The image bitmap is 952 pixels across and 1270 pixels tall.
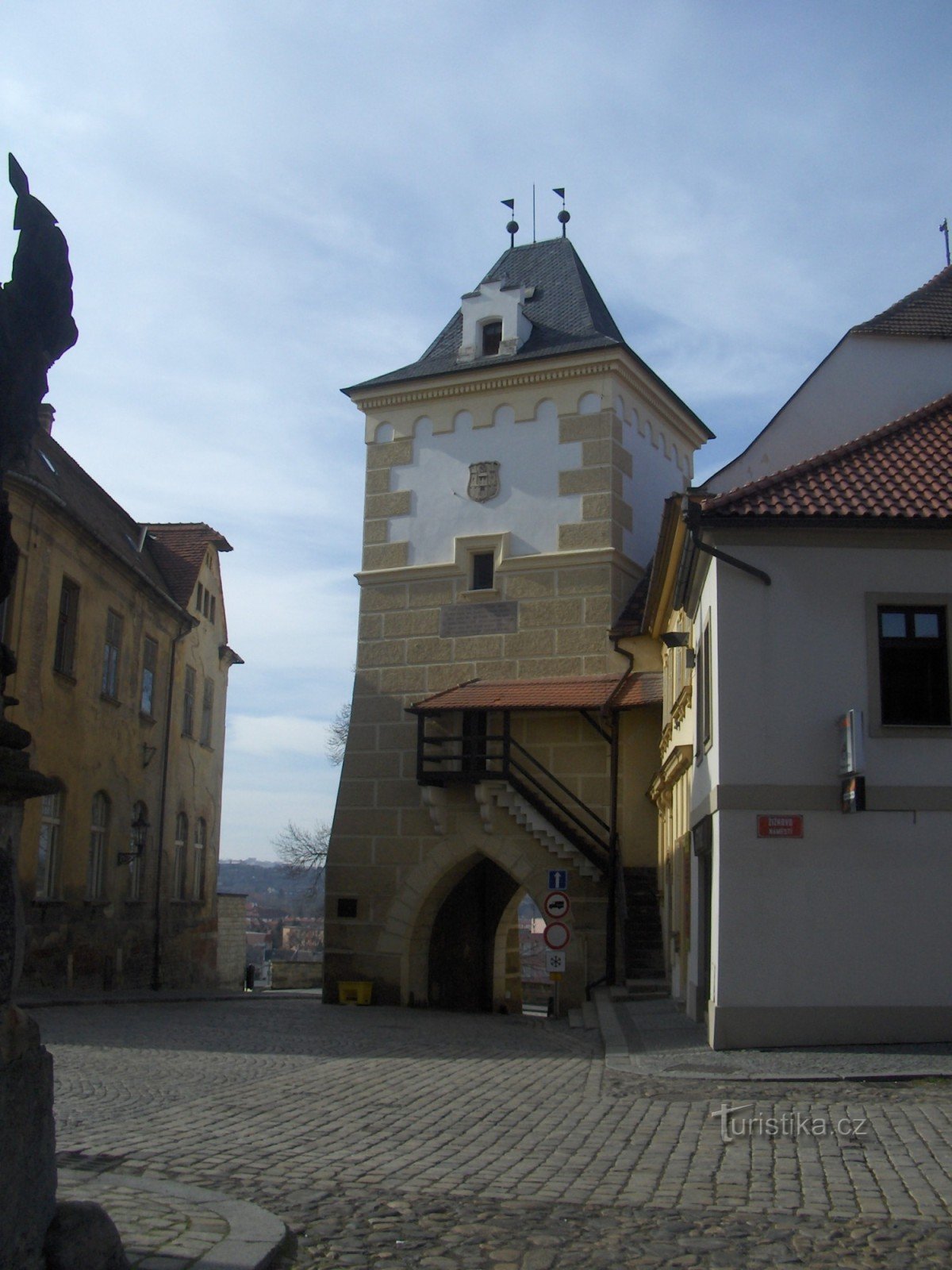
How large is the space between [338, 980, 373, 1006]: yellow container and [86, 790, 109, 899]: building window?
4.85 meters

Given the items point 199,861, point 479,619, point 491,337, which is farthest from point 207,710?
point 491,337

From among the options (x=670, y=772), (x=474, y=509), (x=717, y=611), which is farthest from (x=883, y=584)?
(x=474, y=509)

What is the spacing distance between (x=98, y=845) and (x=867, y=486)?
16.8 metres

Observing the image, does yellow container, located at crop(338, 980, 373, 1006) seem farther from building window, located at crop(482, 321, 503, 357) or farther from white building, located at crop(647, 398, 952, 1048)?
building window, located at crop(482, 321, 503, 357)

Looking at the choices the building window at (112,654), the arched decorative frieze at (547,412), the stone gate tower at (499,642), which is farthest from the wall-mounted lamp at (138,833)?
the arched decorative frieze at (547,412)

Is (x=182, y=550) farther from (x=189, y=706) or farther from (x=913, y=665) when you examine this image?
(x=913, y=665)

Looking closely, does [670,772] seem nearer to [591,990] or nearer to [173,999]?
[591,990]

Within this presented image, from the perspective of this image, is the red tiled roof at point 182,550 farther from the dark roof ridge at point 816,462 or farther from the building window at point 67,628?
the dark roof ridge at point 816,462

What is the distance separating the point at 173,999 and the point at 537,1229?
62.8 feet

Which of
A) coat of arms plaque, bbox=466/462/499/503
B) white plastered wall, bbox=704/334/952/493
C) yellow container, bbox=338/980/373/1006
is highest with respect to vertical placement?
coat of arms plaque, bbox=466/462/499/503

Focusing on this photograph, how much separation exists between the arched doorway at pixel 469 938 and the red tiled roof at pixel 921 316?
1271 cm

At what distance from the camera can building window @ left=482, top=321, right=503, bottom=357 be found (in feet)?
93.1

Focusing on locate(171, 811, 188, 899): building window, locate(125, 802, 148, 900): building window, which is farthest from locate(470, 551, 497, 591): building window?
locate(171, 811, 188, 899): building window

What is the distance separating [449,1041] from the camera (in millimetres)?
16391
